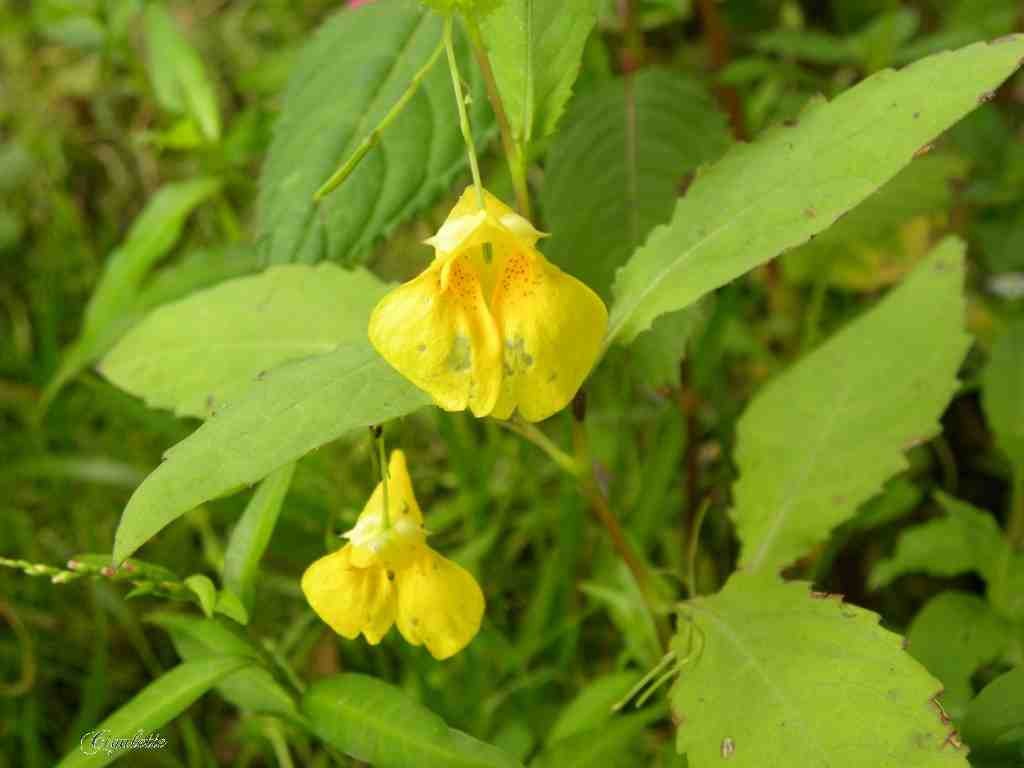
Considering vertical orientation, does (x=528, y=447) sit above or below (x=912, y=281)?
below

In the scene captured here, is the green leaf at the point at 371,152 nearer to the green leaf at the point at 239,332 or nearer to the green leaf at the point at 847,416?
the green leaf at the point at 239,332

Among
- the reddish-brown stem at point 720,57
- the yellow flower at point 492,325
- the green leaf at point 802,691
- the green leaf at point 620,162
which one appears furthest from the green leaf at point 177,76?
the green leaf at point 802,691

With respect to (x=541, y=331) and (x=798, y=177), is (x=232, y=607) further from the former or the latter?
(x=798, y=177)

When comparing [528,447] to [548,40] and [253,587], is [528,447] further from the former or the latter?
[548,40]

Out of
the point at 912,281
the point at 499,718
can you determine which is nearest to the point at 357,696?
the point at 499,718

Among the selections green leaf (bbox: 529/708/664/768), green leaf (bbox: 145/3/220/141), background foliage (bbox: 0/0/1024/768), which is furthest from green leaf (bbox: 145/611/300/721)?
green leaf (bbox: 145/3/220/141)

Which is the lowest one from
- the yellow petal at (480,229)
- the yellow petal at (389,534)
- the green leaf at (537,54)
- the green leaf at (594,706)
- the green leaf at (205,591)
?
the green leaf at (594,706)
